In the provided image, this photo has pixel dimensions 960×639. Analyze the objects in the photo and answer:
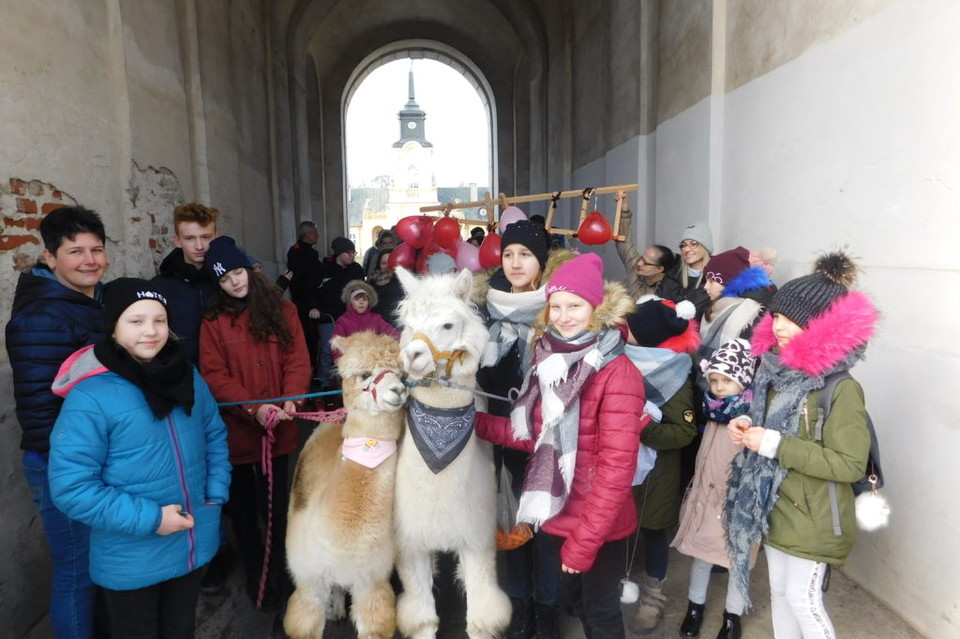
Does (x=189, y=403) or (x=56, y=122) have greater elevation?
(x=56, y=122)

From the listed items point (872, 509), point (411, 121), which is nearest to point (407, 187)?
point (411, 121)

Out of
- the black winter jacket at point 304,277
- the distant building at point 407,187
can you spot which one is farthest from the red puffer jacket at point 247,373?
the distant building at point 407,187

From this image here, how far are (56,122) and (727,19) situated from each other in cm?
456

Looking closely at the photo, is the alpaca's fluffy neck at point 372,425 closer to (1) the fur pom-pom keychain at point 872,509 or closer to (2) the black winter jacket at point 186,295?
(2) the black winter jacket at point 186,295

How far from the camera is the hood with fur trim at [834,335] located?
6.06ft

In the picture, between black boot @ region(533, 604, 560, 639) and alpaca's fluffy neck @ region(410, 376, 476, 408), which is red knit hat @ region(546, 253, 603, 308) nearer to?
alpaca's fluffy neck @ region(410, 376, 476, 408)

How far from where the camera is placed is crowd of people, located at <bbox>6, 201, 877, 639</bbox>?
184 cm

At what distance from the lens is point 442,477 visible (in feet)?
7.07

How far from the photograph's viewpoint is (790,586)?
2.02m

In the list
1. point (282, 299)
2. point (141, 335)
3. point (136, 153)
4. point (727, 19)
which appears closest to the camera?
point (141, 335)

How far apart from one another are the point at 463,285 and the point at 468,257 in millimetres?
1515

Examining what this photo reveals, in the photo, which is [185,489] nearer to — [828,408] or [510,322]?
[510,322]

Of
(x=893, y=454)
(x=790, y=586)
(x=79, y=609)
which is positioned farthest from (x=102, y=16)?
(x=893, y=454)

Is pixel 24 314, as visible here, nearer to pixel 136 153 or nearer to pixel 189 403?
pixel 189 403
